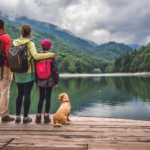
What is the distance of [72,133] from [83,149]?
78 cm

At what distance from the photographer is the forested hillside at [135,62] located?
285 ft

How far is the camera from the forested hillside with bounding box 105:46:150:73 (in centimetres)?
8688

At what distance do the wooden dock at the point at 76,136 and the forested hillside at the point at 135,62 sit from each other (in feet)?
296

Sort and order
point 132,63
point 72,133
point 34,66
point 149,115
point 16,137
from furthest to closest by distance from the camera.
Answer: point 132,63 < point 149,115 < point 34,66 < point 72,133 < point 16,137

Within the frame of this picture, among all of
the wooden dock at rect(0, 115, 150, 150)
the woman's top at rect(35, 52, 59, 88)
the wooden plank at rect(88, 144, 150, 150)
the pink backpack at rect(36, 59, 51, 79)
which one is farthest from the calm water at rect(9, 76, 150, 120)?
the wooden plank at rect(88, 144, 150, 150)

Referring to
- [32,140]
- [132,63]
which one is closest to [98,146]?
[32,140]

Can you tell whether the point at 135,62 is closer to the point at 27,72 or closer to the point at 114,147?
the point at 27,72

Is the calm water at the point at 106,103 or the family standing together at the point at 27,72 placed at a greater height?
the family standing together at the point at 27,72

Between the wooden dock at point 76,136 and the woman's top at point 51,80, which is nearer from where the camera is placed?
the wooden dock at point 76,136

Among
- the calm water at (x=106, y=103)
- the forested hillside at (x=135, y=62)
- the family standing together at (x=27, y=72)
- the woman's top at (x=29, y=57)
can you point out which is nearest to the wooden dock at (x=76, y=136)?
the family standing together at (x=27, y=72)

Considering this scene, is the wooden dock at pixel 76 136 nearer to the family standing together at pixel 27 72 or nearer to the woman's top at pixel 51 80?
the family standing together at pixel 27 72

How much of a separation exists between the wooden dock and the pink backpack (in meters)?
1.27

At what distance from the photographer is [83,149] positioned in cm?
242

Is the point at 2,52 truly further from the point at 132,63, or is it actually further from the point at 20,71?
the point at 132,63
